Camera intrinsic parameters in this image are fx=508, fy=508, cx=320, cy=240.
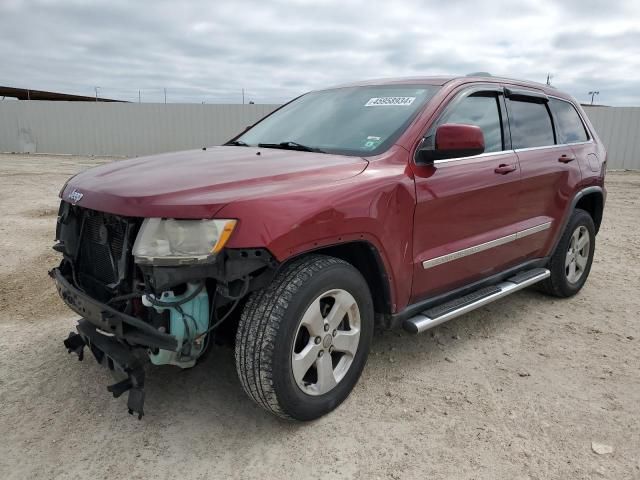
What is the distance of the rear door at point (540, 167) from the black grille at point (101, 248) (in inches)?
106

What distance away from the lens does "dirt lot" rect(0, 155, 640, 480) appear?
90.7 inches

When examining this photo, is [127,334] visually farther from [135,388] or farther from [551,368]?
[551,368]

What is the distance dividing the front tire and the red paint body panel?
6.8 inches

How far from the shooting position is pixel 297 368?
2.44 m

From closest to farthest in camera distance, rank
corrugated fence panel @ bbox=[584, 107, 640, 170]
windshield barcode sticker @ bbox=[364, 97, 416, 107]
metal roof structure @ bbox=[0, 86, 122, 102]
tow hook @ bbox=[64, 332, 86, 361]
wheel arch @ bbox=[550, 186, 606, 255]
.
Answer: tow hook @ bbox=[64, 332, 86, 361] < windshield barcode sticker @ bbox=[364, 97, 416, 107] < wheel arch @ bbox=[550, 186, 606, 255] < corrugated fence panel @ bbox=[584, 107, 640, 170] < metal roof structure @ bbox=[0, 86, 122, 102]

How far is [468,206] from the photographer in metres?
3.16

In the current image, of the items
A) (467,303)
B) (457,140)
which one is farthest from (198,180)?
(467,303)

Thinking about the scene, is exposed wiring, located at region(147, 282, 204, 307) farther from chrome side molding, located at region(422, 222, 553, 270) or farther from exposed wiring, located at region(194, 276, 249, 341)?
chrome side molding, located at region(422, 222, 553, 270)

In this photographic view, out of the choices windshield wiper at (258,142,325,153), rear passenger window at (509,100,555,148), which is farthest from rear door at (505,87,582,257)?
windshield wiper at (258,142,325,153)

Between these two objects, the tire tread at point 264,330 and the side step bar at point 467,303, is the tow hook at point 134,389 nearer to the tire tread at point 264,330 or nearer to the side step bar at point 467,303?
the tire tread at point 264,330

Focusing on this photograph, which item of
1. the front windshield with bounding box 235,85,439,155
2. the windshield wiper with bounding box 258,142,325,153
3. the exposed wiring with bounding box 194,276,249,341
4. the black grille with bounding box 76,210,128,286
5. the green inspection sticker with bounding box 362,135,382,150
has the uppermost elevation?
the front windshield with bounding box 235,85,439,155

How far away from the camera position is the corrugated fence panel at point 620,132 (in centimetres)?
1698

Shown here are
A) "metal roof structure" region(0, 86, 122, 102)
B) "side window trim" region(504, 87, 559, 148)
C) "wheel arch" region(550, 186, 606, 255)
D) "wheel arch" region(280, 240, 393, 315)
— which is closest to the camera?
"wheel arch" region(280, 240, 393, 315)

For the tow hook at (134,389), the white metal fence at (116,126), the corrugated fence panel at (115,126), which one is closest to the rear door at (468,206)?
the tow hook at (134,389)
